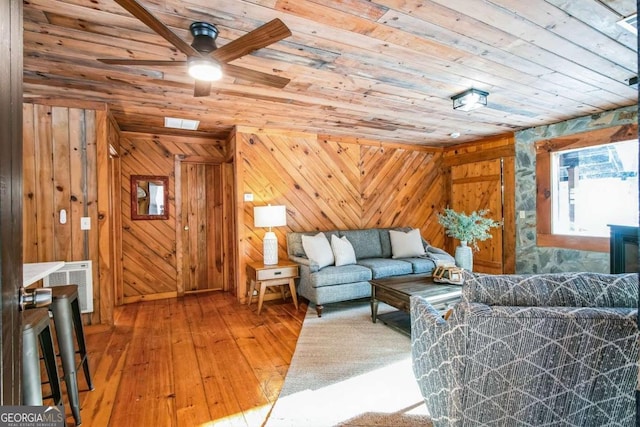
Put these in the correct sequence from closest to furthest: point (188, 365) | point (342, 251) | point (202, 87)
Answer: point (202, 87) < point (188, 365) < point (342, 251)

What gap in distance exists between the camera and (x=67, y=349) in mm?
1831

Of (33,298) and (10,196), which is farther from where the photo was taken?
(33,298)

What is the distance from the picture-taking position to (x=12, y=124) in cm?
80

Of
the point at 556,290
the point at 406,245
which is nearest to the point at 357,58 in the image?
the point at 556,290

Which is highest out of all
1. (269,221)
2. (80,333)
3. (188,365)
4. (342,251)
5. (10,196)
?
(10,196)

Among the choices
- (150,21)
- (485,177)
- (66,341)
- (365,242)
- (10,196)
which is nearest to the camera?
(10,196)

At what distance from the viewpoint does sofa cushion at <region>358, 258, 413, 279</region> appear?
12.6 ft

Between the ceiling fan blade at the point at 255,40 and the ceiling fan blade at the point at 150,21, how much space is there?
170 millimetres

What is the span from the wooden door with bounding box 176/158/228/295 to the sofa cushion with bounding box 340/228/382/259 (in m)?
2.11

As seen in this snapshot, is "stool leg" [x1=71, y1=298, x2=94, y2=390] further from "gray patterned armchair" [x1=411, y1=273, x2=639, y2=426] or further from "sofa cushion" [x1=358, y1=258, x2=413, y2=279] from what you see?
"sofa cushion" [x1=358, y1=258, x2=413, y2=279]

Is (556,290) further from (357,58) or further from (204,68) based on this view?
(204,68)

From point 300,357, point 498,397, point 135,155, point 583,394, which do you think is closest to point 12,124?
point 498,397

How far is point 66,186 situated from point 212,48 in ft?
7.88

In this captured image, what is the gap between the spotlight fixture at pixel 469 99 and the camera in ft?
9.72
